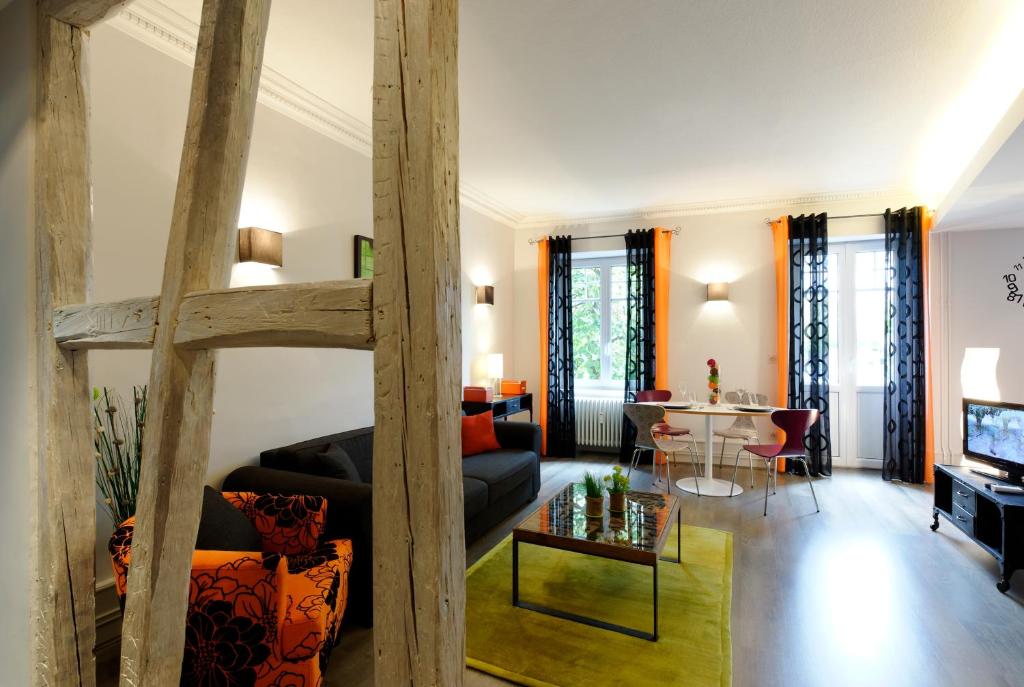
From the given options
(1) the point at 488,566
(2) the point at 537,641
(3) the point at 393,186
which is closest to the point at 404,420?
(3) the point at 393,186

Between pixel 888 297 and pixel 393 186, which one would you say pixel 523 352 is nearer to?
pixel 888 297

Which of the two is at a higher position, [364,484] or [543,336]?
[543,336]

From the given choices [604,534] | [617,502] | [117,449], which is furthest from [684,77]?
[117,449]

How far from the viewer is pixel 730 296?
18.0ft

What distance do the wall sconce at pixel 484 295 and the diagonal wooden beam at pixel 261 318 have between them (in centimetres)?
453

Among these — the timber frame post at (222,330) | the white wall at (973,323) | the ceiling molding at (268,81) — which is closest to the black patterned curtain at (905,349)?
A: the white wall at (973,323)

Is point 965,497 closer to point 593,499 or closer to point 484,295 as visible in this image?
point 593,499

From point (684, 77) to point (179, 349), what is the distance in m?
A: 3.05

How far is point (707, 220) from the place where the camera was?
5570 millimetres

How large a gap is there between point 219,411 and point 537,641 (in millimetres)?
2007

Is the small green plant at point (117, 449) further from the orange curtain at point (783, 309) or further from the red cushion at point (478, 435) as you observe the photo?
the orange curtain at point (783, 309)

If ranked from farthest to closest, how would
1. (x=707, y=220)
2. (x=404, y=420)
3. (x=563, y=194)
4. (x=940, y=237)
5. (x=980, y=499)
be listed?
(x=707, y=220)
(x=563, y=194)
(x=940, y=237)
(x=980, y=499)
(x=404, y=420)

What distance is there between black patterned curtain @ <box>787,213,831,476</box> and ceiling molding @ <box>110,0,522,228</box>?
176 inches

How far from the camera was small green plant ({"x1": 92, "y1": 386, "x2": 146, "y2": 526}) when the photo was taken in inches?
76.0
